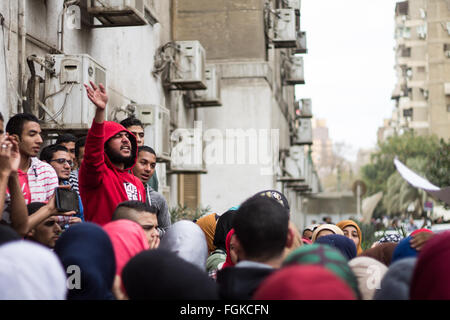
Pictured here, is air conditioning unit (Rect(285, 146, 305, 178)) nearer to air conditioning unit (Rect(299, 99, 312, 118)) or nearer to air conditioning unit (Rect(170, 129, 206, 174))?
air conditioning unit (Rect(299, 99, 312, 118))

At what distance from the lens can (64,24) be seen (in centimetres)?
935

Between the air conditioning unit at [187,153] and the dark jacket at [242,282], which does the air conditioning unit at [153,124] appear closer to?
the air conditioning unit at [187,153]

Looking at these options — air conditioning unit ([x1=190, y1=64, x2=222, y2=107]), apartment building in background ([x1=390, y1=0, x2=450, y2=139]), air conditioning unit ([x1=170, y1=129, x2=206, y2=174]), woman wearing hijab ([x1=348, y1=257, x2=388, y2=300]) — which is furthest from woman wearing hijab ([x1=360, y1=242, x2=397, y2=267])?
apartment building in background ([x1=390, y1=0, x2=450, y2=139])

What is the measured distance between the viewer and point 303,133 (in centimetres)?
3219

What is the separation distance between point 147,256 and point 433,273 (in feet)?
4.04

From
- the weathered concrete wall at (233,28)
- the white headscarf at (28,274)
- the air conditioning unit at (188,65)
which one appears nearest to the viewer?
the white headscarf at (28,274)

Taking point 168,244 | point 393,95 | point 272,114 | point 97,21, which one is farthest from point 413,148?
point 168,244

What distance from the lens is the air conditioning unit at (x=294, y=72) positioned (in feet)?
87.7

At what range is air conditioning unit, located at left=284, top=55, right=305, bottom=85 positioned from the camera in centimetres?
2673

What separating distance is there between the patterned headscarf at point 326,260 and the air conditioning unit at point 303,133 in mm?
28709

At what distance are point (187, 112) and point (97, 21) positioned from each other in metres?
6.32

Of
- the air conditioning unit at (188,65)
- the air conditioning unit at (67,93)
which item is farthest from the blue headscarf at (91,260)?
the air conditioning unit at (188,65)

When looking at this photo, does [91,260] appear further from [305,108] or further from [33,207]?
[305,108]

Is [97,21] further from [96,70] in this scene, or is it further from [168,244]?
[168,244]
